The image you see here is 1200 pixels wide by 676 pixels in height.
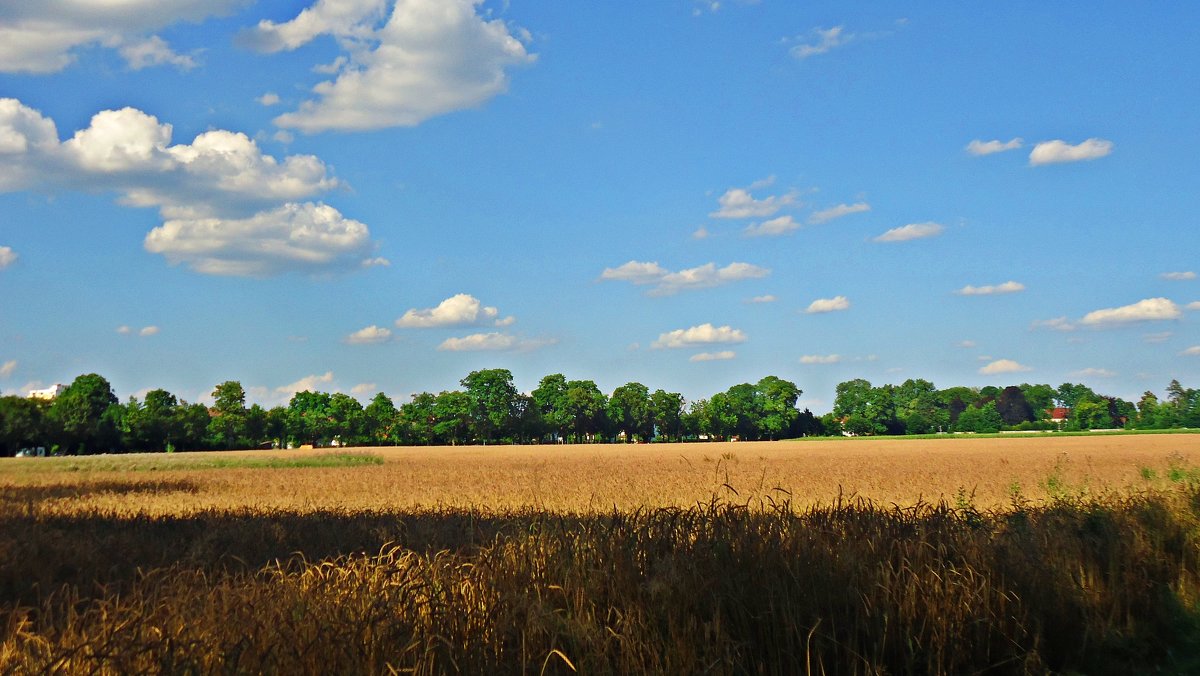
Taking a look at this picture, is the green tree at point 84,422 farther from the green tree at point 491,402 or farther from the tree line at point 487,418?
the green tree at point 491,402

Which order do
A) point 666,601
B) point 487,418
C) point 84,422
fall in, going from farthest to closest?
point 487,418, point 84,422, point 666,601

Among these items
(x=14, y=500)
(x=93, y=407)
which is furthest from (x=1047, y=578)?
(x=93, y=407)

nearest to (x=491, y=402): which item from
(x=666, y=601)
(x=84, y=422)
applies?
(x=84, y=422)

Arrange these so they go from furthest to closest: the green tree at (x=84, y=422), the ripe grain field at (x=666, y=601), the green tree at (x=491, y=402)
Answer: the green tree at (x=491, y=402), the green tree at (x=84, y=422), the ripe grain field at (x=666, y=601)

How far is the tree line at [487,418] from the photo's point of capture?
129250 millimetres

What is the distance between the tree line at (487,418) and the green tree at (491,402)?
0.20m

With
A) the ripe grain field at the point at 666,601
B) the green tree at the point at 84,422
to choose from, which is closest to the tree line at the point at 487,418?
the green tree at the point at 84,422

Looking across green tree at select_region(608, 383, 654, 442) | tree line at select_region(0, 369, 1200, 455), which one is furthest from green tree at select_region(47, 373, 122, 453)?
green tree at select_region(608, 383, 654, 442)

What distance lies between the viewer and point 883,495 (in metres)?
24.0

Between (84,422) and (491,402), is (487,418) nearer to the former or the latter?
(491,402)

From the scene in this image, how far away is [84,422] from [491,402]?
71248 millimetres

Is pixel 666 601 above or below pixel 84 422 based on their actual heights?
below

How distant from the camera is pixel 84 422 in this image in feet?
395

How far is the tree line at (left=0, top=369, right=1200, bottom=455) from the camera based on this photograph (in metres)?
129
